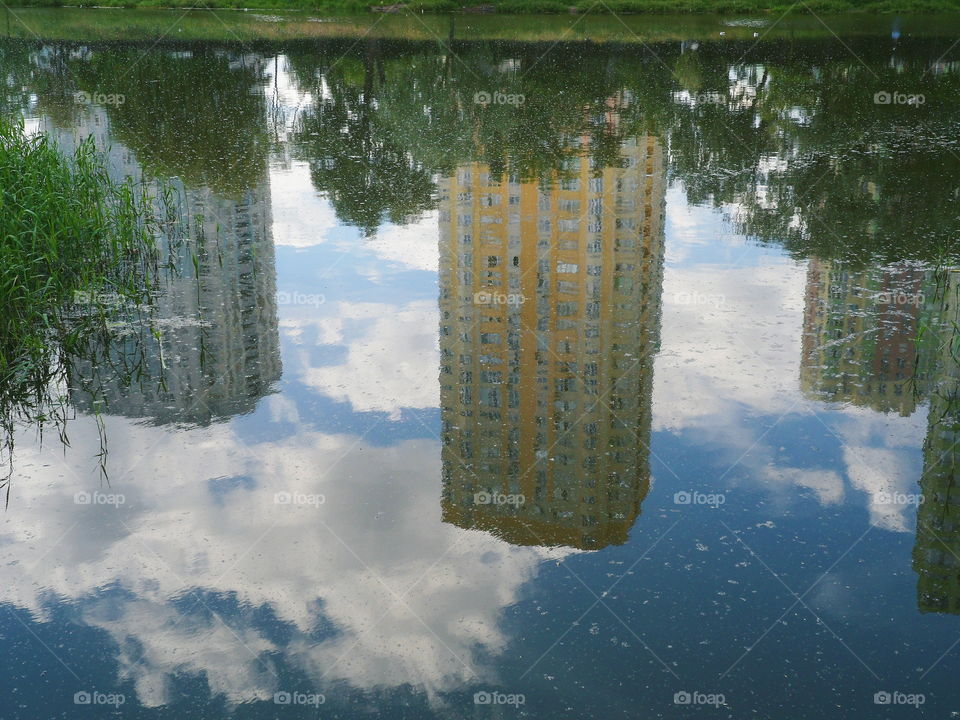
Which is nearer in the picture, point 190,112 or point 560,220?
point 560,220

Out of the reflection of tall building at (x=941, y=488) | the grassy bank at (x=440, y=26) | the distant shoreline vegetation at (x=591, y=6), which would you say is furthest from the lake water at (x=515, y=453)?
the distant shoreline vegetation at (x=591, y=6)

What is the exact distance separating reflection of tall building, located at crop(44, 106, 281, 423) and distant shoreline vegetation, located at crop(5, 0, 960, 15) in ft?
112

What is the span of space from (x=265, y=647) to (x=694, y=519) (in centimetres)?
290

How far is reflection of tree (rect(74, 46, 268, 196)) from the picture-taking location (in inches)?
654

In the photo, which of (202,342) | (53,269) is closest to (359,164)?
(53,269)

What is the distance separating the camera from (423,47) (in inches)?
1270

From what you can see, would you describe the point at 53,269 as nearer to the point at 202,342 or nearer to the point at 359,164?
the point at 202,342

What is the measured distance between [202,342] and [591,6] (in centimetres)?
3887

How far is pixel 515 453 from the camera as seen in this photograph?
7.79 m

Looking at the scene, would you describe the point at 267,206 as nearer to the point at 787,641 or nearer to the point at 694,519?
the point at 694,519

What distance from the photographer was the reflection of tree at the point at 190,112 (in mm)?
16609

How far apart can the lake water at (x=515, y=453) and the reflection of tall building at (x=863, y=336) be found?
45mm

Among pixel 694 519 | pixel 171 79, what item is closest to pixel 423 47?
pixel 171 79

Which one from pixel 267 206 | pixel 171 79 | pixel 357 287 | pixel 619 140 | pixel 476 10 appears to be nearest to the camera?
pixel 357 287
